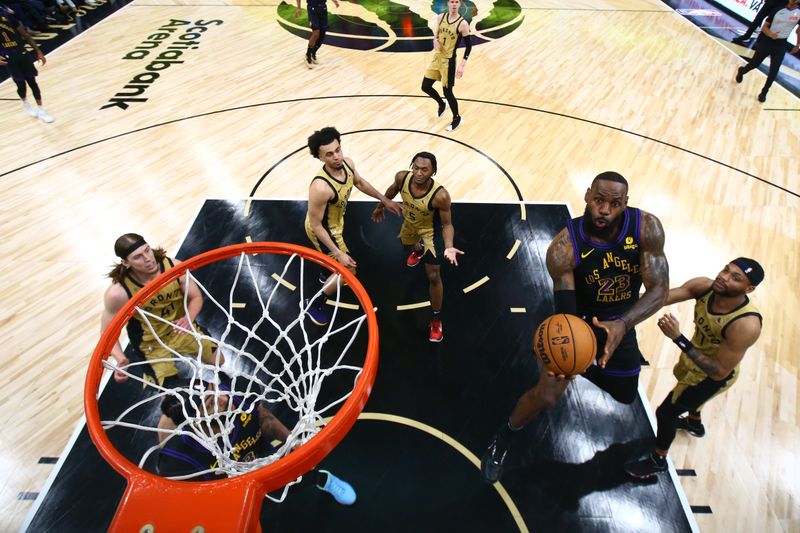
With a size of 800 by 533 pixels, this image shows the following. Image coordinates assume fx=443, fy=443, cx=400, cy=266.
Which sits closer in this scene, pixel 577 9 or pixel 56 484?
pixel 56 484

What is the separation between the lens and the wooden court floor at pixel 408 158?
3514mm

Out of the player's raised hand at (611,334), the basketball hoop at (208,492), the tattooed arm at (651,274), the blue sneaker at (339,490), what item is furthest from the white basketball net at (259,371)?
the tattooed arm at (651,274)

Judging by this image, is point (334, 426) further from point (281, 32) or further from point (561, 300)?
point (281, 32)

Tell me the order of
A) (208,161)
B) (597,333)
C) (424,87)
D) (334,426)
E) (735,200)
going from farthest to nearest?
(424,87)
(208,161)
(735,200)
(597,333)
(334,426)

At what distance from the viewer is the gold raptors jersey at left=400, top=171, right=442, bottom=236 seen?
3545 millimetres

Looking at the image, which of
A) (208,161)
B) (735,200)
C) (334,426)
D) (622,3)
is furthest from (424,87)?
(622,3)

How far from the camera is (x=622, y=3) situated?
40.4ft

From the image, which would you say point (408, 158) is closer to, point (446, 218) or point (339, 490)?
point (446, 218)

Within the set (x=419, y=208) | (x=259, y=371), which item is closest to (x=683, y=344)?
(x=419, y=208)

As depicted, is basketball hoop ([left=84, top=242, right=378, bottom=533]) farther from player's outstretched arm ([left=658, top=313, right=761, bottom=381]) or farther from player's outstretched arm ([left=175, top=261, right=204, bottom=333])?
player's outstretched arm ([left=658, top=313, right=761, bottom=381])

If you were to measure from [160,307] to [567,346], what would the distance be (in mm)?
2541

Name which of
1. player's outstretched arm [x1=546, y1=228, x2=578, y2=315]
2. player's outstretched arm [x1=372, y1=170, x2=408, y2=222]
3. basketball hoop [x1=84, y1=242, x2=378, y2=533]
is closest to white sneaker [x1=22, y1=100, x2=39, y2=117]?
player's outstretched arm [x1=372, y1=170, x2=408, y2=222]

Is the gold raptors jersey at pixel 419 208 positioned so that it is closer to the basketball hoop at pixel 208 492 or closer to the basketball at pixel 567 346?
the basketball at pixel 567 346

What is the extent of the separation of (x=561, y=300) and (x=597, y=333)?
51cm
